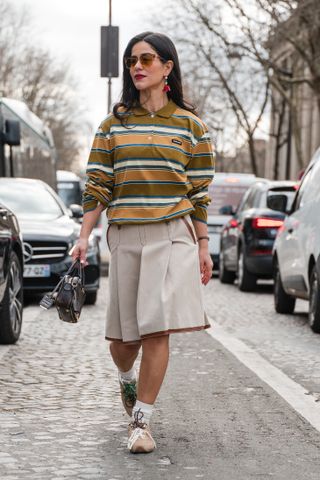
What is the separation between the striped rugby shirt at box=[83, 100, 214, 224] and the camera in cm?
563

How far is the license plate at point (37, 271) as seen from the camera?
14305 mm

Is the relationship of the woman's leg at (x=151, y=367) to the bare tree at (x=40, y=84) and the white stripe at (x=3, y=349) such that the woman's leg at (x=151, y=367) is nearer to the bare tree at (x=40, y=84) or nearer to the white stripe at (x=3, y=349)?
the white stripe at (x=3, y=349)

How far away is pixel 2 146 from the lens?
19.1 m

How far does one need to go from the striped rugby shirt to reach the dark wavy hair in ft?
0.18

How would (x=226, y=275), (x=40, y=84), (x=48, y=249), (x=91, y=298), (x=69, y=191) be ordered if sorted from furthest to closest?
(x=40, y=84), (x=69, y=191), (x=226, y=275), (x=91, y=298), (x=48, y=249)

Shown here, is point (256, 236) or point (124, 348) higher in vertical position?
point (124, 348)

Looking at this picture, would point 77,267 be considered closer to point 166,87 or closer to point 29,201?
point 166,87

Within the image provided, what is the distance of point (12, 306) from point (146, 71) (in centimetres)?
456

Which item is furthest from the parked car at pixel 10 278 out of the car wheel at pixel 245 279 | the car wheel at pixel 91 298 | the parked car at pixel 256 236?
the car wheel at pixel 245 279

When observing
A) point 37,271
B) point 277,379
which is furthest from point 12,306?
point 37,271

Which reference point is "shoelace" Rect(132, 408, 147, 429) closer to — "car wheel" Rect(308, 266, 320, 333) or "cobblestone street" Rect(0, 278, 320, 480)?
"cobblestone street" Rect(0, 278, 320, 480)

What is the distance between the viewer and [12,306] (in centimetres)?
997

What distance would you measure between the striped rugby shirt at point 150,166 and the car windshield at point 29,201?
9.59m

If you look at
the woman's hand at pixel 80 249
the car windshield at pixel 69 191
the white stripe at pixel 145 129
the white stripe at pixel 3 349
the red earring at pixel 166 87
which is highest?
the red earring at pixel 166 87
